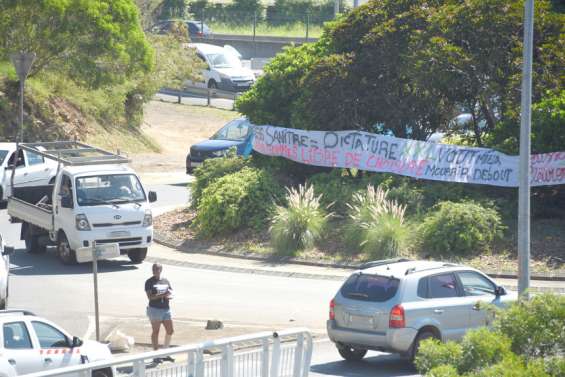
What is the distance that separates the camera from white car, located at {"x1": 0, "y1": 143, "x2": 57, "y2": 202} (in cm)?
2984

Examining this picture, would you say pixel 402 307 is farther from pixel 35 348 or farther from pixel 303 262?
pixel 303 262

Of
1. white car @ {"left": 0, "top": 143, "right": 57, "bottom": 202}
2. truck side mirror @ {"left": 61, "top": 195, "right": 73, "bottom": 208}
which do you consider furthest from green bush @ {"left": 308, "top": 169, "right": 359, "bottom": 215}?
white car @ {"left": 0, "top": 143, "right": 57, "bottom": 202}

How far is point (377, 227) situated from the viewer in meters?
23.1

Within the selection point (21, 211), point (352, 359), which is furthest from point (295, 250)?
point (352, 359)

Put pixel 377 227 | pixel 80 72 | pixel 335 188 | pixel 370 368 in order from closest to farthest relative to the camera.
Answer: pixel 370 368 → pixel 377 227 → pixel 335 188 → pixel 80 72

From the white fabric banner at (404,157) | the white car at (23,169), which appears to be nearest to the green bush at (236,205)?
the white fabric banner at (404,157)

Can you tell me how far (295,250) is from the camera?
24000 mm

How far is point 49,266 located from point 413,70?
9013 mm

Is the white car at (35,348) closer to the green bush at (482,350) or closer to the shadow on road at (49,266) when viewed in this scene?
the green bush at (482,350)

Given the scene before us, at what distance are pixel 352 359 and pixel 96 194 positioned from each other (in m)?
8.94

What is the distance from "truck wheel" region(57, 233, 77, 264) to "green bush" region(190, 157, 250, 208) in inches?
194

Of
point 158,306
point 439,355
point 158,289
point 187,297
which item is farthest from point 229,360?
point 187,297

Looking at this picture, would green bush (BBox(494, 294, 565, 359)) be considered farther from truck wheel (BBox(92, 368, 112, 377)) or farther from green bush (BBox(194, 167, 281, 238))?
green bush (BBox(194, 167, 281, 238))

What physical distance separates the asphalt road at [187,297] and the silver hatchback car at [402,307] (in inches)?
27.4
